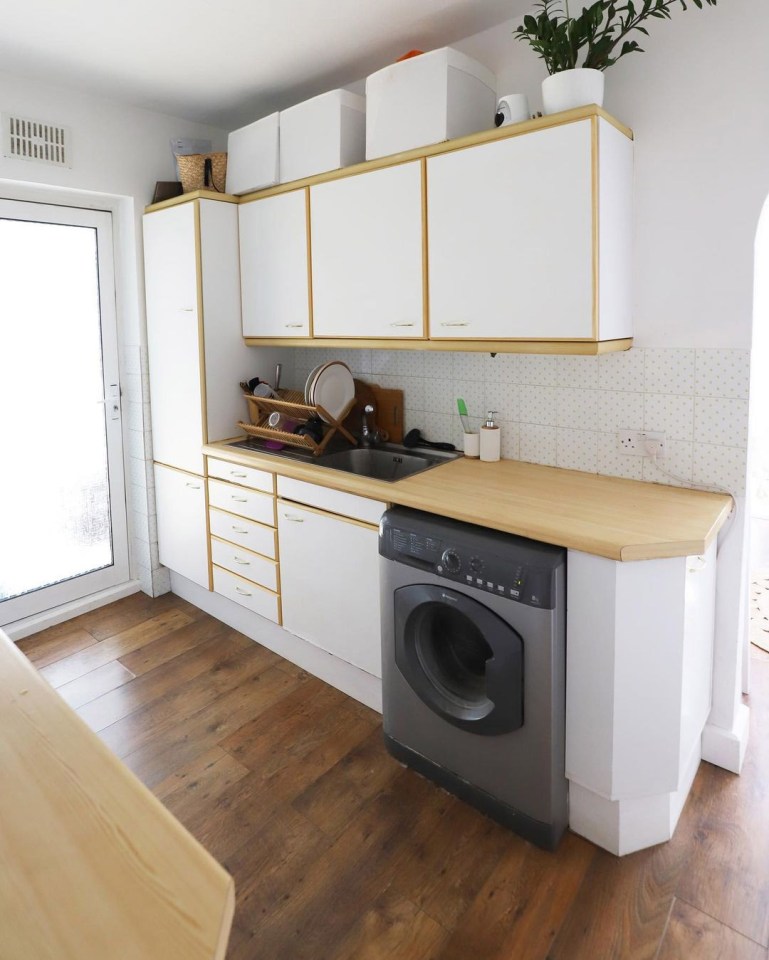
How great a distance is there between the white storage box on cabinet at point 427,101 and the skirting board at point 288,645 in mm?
1929

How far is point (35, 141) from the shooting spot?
271 cm

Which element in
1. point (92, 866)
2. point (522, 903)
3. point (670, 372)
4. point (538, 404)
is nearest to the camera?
point (92, 866)

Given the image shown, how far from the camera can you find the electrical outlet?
2.09 m

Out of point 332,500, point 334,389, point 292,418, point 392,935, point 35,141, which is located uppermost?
point 35,141

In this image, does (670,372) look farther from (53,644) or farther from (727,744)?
(53,644)

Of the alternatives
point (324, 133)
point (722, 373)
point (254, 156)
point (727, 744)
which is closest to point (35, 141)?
point (254, 156)

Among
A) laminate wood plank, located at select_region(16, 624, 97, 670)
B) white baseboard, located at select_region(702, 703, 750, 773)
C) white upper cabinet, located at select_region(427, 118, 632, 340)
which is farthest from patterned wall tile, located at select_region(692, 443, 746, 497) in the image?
laminate wood plank, located at select_region(16, 624, 97, 670)

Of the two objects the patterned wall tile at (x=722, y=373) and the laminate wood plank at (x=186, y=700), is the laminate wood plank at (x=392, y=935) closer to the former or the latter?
the laminate wood plank at (x=186, y=700)

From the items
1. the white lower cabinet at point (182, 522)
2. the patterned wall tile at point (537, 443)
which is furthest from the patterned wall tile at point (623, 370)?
the white lower cabinet at point (182, 522)

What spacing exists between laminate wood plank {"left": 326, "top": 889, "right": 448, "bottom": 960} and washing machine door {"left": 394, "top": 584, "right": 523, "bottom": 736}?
0.49m

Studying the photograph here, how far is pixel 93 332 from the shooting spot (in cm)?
320

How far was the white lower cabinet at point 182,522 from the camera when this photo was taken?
3.07 meters

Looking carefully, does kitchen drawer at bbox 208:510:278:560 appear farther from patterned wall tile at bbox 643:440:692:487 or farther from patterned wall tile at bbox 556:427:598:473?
patterned wall tile at bbox 643:440:692:487

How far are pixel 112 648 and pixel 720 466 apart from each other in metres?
2.62
